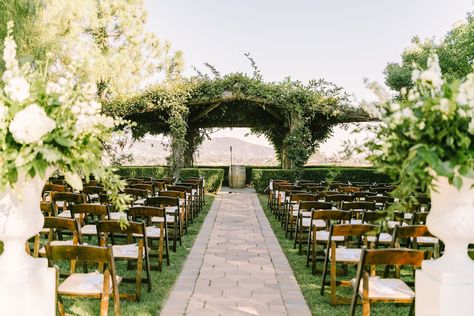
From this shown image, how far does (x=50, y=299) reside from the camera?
8.57ft

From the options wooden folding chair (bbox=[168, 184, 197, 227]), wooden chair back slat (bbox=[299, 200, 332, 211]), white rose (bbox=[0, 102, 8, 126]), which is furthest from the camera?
wooden folding chair (bbox=[168, 184, 197, 227])

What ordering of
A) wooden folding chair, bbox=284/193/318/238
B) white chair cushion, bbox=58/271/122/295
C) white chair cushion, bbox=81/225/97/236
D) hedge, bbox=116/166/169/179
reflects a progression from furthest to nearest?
hedge, bbox=116/166/169/179 < wooden folding chair, bbox=284/193/318/238 < white chair cushion, bbox=81/225/97/236 < white chair cushion, bbox=58/271/122/295

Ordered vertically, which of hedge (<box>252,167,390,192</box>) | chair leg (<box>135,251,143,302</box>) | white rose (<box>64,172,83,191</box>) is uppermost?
white rose (<box>64,172,83,191</box>)

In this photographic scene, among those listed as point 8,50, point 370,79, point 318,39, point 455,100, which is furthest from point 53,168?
point 318,39

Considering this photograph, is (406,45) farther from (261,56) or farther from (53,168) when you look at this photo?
(53,168)

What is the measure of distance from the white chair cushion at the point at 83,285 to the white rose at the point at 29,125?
66.3 inches

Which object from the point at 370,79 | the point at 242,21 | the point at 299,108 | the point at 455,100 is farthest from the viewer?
the point at 242,21

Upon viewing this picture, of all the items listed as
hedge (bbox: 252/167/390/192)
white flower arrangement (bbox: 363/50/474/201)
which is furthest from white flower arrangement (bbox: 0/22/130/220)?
hedge (bbox: 252/167/390/192)

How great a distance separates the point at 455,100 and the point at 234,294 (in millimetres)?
3434

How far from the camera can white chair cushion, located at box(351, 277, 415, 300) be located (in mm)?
3695

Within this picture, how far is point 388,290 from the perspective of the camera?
3826mm

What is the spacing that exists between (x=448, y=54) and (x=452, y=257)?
85.9 feet

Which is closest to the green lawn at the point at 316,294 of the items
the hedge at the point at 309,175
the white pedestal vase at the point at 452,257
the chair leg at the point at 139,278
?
the chair leg at the point at 139,278

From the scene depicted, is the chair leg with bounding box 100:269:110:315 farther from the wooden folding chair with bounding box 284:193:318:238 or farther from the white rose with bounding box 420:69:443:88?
the wooden folding chair with bounding box 284:193:318:238
